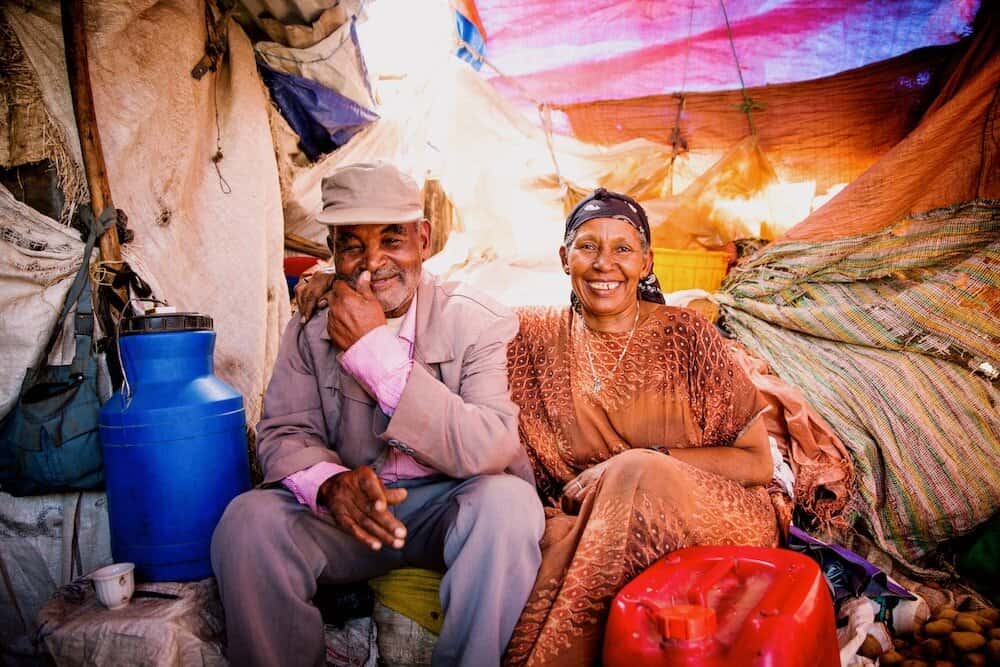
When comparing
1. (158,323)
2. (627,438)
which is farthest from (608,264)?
(158,323)

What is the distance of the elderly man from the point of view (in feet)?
5.56

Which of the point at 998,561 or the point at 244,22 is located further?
the point at 244,22

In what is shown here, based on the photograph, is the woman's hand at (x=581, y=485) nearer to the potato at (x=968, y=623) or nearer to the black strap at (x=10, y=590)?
the potato at (x=968, y=623)

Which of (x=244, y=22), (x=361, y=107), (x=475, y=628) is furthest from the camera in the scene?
(x=361, y=107)

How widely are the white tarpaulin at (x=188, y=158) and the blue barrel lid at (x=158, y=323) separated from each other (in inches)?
23.8

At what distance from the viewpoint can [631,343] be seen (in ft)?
8.21

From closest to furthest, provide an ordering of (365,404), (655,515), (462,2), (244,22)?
(655,515), (365,404), (244,22), (462,2)

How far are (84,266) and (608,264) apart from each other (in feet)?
6.56

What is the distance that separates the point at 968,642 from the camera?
2107 mm

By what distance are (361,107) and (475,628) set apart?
2.92 meters

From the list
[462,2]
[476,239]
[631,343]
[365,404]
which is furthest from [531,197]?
[365,404]

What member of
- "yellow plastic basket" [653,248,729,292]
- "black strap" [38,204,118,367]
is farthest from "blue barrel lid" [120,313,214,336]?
"yellow plastic basket" [653,248,729,292]

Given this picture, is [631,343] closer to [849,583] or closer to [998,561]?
[849,583]

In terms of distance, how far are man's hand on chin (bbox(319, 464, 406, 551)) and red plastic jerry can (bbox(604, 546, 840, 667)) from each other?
606mm
